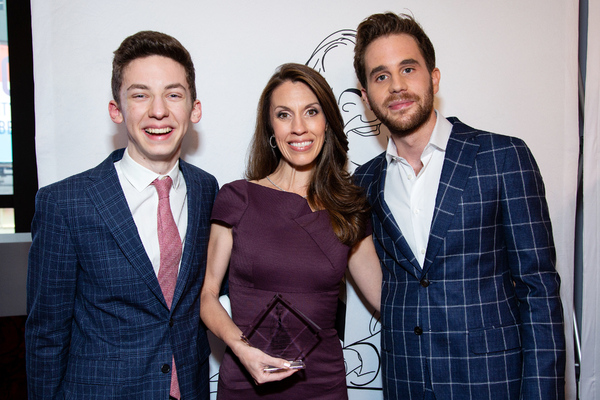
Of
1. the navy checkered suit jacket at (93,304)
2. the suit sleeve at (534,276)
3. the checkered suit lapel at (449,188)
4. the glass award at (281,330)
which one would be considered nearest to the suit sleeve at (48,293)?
the navy checkered suit jacket at (93,304)

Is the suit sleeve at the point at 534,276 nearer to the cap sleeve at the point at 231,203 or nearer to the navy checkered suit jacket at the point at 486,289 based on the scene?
the navy checkered suit jacket at the point at 486,289

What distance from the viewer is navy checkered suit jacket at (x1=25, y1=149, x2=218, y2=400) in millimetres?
1438

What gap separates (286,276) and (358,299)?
2.51 feet

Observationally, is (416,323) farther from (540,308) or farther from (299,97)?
(299,97)

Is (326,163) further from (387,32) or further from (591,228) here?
(591,228)

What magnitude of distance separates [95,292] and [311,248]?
0.87 m

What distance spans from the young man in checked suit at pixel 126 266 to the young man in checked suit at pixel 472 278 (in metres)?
0.88

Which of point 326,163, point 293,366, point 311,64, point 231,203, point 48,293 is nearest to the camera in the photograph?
point 293,366

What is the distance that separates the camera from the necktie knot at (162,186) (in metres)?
1.60

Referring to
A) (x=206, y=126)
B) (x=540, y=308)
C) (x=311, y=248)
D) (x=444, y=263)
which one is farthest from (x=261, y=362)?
(x=206, y=126)

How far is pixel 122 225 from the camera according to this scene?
1.47m

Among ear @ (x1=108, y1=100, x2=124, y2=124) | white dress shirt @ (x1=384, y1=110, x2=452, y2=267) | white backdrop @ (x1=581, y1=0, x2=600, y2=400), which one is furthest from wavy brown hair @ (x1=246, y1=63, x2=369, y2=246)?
white backdrop @ (x1=581, y1=0, x2=600, y2=400)

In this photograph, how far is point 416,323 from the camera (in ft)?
5.11

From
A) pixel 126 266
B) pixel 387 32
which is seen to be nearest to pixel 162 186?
pixel 126 266
